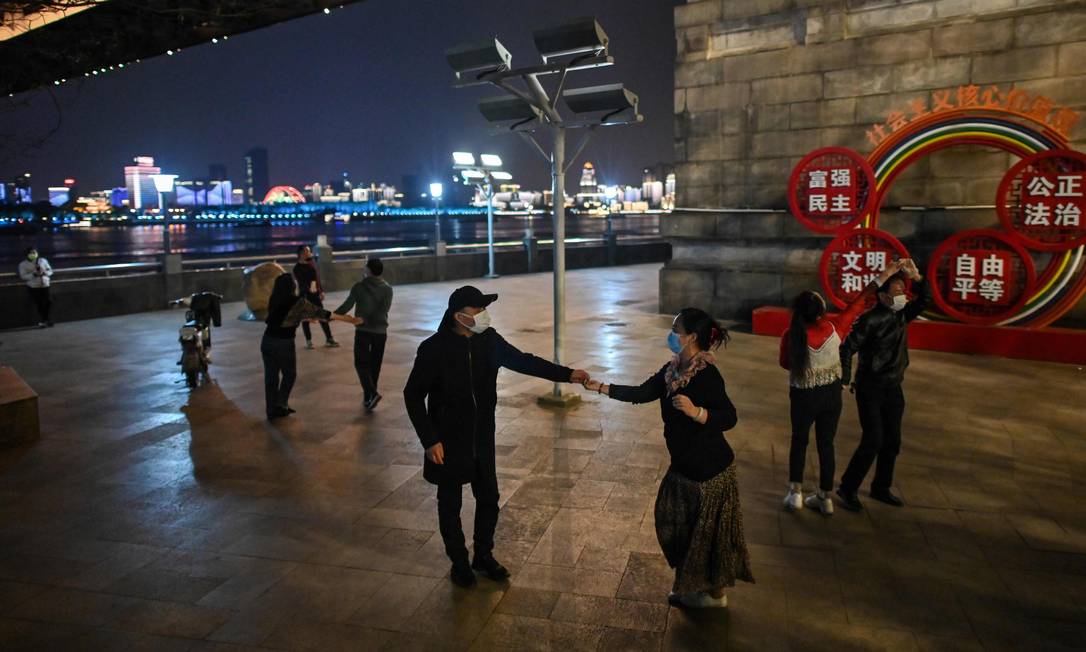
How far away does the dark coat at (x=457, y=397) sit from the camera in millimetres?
4180

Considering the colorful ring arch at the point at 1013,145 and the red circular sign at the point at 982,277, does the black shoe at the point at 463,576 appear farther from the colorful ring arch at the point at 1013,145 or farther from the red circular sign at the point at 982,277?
the colorful ring arch at the point at 1013,145

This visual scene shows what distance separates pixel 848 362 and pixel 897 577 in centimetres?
171

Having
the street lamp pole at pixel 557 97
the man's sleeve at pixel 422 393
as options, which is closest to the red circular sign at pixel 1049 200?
the street lamp pole at pixel 557 97

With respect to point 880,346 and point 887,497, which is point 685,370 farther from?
point 887,497

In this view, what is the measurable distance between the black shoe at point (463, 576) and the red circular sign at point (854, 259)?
29.4 ft

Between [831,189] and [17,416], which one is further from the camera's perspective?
[831,189]

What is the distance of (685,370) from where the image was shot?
383 centimetres

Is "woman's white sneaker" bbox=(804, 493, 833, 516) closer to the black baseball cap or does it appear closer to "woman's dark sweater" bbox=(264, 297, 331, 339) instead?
the black baseball cap

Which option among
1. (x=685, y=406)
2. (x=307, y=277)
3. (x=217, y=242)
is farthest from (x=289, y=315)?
(x=217, y=242)

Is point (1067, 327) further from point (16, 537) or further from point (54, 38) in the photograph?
point (54, 38)

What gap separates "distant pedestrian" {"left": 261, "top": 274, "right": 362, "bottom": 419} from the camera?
7.72 metres

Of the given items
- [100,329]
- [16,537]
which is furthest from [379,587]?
[100,329]

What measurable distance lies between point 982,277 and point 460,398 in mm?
9250

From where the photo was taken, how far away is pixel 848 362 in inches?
223
